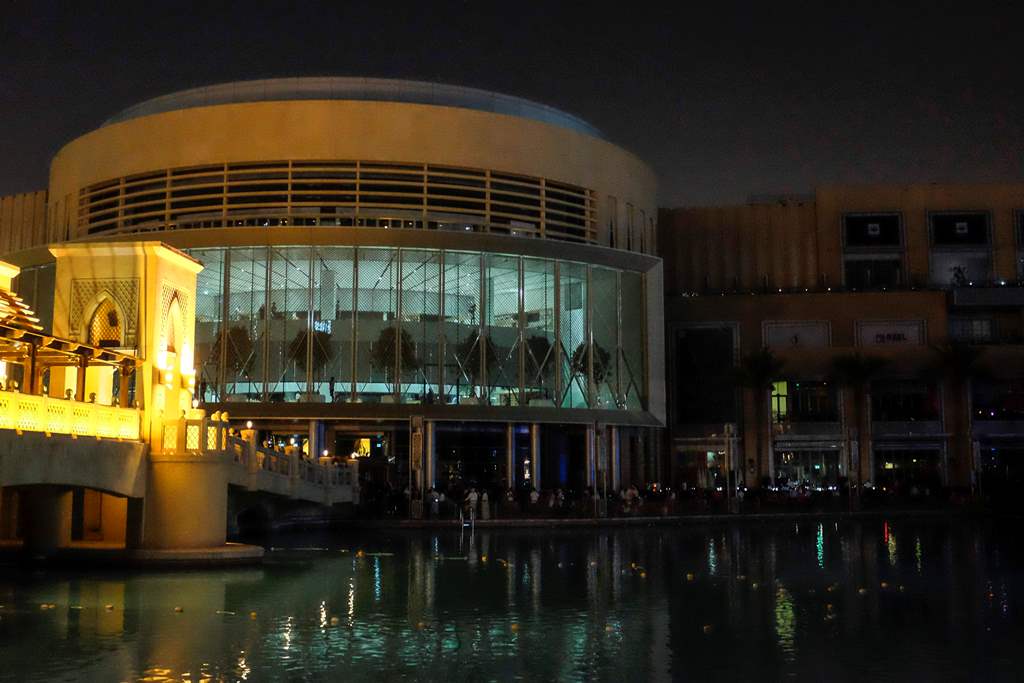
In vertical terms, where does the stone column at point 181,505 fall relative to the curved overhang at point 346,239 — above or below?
below

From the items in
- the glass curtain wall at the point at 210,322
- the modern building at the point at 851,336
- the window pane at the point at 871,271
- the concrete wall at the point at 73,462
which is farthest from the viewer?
the window pane at the point at 871,271

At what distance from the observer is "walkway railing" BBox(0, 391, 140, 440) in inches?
1143

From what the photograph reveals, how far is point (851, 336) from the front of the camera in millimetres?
82312

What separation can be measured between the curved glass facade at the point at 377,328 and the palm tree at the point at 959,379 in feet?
93.5

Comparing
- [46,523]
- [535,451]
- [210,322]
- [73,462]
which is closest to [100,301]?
[46,523]

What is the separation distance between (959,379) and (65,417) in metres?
62.9

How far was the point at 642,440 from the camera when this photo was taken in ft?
239

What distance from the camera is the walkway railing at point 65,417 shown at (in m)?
29.0

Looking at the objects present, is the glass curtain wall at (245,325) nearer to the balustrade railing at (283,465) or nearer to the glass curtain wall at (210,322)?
the glass curtain wall at (210,322)

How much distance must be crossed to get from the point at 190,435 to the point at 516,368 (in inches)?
1163

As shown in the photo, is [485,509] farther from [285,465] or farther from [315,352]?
[285,465]

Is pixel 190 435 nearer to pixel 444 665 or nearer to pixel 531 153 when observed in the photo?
pixel 444 665

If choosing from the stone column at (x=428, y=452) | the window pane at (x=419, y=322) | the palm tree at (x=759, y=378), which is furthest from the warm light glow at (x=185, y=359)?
the palm tree at (x=759, y=378)

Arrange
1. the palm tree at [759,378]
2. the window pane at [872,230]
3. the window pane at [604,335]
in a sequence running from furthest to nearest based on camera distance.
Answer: the window pane at [872,230] < the palm tree at [759,378] < the window pane at [604,335]
